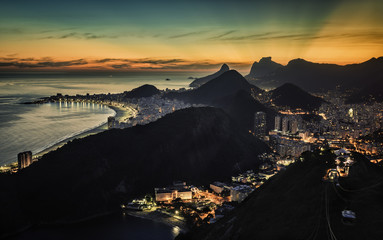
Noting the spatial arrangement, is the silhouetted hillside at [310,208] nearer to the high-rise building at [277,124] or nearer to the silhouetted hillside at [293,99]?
the high-rise building at [277,124]

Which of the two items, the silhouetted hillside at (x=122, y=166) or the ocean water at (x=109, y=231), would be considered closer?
the ocean water at (x=109, y=231)

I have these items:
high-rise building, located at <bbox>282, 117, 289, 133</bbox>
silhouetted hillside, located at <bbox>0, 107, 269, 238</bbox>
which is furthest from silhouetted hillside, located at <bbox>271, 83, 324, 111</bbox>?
silhouetted hillside, located at <bbox>0, 107, 269, 238</bbox>

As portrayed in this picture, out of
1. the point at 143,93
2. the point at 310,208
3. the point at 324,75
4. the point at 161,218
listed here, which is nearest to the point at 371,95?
the point at 324,75

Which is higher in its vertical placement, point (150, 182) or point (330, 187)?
point (330, 187)

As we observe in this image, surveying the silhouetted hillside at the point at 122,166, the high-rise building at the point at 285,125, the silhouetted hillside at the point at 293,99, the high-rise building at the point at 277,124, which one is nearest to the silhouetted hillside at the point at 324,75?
the silhouetted hillside at the point at 293,99

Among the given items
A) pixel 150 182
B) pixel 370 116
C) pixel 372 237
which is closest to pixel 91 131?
pixel 150 182

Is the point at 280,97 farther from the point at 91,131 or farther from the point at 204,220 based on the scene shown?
the point at 204,220

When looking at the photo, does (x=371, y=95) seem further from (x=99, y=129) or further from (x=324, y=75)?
(x=99, y=129)
